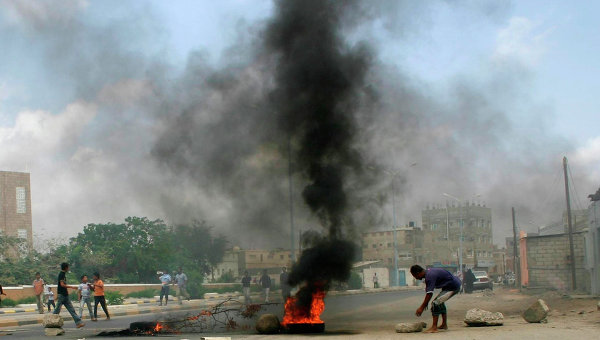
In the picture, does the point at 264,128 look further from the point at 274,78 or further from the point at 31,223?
the point at 31,223

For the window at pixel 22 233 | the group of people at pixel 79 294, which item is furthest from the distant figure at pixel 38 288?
the window at pixel 22 233

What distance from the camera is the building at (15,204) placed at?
5316 cm

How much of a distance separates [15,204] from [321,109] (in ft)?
150

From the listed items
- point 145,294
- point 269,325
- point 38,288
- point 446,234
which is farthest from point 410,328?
point 446,234

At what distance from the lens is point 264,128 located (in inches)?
701

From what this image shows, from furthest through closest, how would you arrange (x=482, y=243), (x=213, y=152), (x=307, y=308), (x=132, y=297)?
(x=482, y=243), (x=132, y=297), (x=213, y=152), (x=307, y=308)

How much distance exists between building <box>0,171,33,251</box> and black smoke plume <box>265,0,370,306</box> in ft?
141

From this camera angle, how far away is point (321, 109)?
15062mm

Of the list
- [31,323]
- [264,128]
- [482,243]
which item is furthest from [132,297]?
[482,243]

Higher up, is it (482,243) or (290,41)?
(290,41)

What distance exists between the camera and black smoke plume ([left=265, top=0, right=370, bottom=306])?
14367mm

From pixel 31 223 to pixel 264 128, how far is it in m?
43.0

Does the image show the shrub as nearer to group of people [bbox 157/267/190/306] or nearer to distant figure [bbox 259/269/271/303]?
group of people [bbox 157/267/190/306]

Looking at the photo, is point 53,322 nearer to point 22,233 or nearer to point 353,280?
point 353,280
